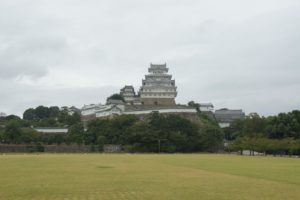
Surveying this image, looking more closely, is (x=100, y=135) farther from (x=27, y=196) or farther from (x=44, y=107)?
(x=27, y=196)

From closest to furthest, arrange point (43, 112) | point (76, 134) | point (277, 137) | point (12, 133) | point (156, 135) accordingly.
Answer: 1. point (277, 137)
2. point (156, 135)
3. point (12, 133)
4. point (76, 134)
5. point (43, 112)

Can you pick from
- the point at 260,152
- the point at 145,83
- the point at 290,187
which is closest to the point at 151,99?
the point at 145,83

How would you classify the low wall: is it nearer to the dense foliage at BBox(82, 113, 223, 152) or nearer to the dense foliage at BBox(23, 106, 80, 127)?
the dense foliage at BBox(82, 113, 223, 152)

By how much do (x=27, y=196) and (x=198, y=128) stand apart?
82.8m

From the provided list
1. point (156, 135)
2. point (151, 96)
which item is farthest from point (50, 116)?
point (156, 135)

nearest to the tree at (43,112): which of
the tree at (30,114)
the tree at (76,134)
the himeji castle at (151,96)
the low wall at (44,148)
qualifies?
the tree at (30,114)

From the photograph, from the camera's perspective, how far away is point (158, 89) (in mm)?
125625

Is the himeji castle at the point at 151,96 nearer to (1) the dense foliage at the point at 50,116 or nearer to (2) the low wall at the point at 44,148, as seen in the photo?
(1) the dense foliage at the point at 50,116

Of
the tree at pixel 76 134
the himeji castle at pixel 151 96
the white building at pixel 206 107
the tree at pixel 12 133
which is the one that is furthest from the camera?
the white building at pixel 206 107

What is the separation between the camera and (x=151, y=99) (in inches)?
4966

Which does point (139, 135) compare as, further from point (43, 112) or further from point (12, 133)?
point (43, 112)

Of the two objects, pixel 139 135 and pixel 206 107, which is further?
pixel 206 107

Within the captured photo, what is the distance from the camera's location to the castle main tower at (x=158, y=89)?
12531cm

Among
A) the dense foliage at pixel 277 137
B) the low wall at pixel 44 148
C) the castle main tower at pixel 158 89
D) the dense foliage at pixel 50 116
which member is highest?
the castle main tower at pixel 158 89
